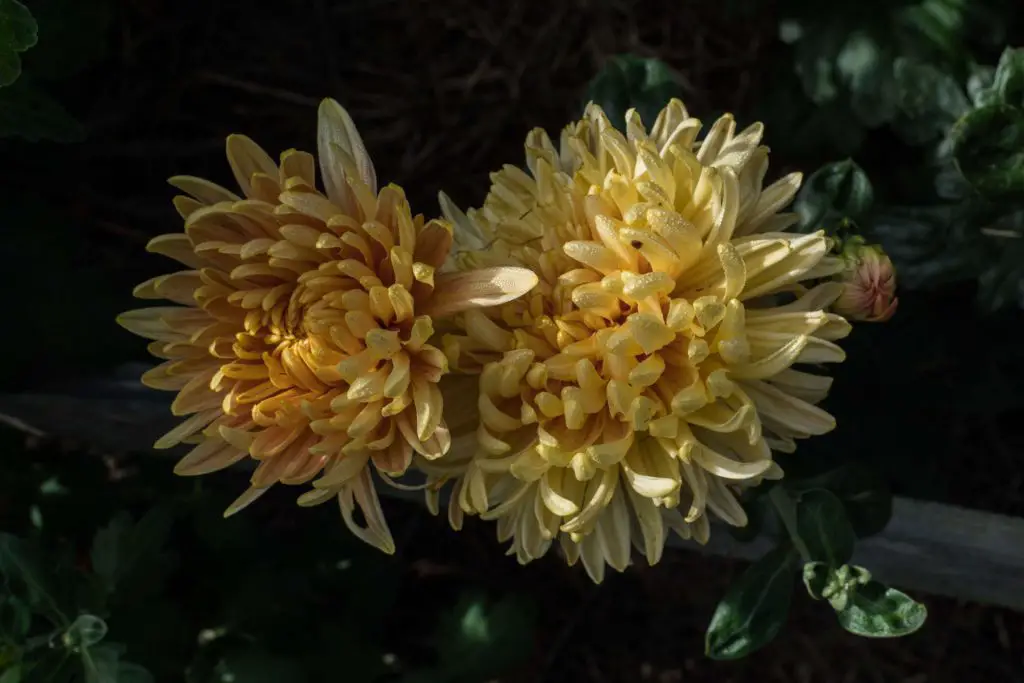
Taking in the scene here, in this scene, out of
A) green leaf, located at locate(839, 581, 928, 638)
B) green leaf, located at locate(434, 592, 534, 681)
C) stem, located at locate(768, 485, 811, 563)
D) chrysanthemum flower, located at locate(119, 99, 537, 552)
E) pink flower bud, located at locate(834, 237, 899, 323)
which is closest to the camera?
chrysanthemum flower, located at locate(119, 99, 537, 552)

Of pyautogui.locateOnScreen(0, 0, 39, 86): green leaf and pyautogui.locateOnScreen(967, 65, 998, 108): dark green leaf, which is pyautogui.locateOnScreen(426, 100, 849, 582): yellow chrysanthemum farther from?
pyautogui.locateOnScreen(0, 0, 39, 86): green leaf

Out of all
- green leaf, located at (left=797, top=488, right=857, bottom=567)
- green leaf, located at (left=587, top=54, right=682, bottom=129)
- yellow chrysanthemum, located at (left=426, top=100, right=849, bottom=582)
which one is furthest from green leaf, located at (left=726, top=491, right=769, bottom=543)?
green leaf, located at (left=587, top=54, right=682, bottom=129)

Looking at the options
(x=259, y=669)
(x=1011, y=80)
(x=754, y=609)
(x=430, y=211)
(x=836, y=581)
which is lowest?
(x=259, y=669)

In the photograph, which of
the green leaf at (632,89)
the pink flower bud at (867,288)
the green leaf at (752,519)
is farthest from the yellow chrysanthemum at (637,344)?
the green leaf at (632,89)

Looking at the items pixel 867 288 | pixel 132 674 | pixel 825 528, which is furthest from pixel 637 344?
pixel 132 674

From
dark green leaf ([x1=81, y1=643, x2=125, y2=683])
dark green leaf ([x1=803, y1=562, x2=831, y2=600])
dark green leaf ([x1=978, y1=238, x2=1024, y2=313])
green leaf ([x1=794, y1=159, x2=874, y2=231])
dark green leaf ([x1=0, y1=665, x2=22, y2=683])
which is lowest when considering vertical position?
dark green leaf ([x1=0, y1=665, x2=22, y2=683])

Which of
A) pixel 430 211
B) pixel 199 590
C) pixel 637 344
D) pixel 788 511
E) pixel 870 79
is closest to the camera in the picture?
pixel 637 344

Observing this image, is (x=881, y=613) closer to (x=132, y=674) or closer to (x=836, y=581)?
(x=836, y=581)
